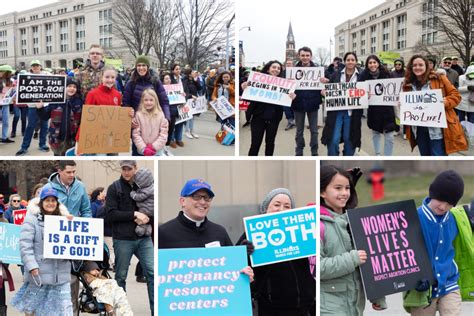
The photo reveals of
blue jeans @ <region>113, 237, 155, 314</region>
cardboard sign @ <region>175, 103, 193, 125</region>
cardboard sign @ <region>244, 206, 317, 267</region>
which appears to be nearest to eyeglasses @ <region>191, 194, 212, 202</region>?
cardboard sign @ <region>244, 206, 317, 267</region>

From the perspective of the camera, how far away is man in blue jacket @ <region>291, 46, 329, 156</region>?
6.34 metres

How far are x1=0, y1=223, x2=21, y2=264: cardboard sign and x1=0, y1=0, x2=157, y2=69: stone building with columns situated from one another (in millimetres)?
2548

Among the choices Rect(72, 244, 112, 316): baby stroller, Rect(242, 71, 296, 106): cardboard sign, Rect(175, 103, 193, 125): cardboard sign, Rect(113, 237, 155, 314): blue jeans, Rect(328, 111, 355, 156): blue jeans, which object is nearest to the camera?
Rect(113, 237, 155, 314): blue jeans

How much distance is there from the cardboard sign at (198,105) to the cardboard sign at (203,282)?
407 centimetres

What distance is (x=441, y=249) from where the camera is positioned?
448cm

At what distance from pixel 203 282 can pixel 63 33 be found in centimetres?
401

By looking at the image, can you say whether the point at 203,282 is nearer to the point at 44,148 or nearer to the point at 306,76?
the point at 306,76

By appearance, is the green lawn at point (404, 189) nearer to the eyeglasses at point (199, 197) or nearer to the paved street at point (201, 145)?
the eyeglasses at point (199, 197)

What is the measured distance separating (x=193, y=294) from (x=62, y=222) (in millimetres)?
1155

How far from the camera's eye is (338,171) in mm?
4469

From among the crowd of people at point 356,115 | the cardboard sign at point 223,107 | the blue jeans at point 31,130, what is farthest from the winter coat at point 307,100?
the blue jeans at point 31,130

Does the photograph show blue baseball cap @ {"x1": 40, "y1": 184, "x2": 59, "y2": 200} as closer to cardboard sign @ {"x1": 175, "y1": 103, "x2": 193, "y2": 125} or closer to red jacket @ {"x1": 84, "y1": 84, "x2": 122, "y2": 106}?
red jacket @ {"x1": 84, "y1": 84, "x2": 122, "y2": 106}

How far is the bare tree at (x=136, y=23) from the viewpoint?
6.60 metres

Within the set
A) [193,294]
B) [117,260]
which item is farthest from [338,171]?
[117,260]
